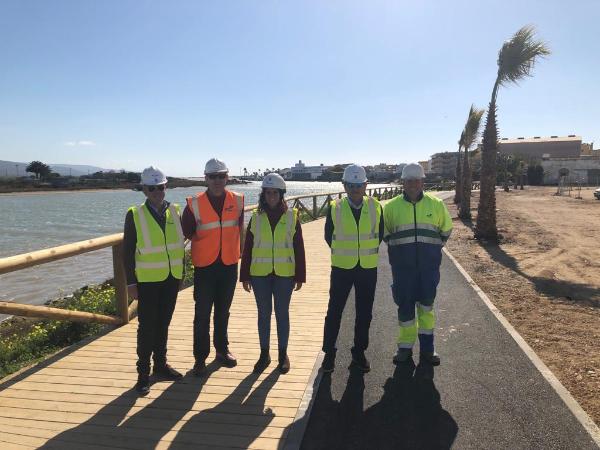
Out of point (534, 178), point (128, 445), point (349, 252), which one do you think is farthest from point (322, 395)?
point (534, 178)

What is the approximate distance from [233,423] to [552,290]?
6340 millimetres

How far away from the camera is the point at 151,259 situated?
3.60 metres

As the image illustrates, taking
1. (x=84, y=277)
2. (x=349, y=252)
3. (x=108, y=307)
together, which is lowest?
(x=84, y=277)

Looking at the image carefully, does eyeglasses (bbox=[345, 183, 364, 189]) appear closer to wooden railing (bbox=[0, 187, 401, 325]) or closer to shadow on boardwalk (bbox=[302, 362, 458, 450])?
shadow on boardwalk (bbox=[302, 362, 458, 450])

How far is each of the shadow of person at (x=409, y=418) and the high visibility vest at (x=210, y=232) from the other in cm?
184

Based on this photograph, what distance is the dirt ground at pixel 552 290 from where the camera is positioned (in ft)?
14.1

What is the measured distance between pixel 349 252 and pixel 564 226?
16.1m

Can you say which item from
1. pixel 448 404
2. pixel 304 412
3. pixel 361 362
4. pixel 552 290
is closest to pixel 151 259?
pixel 304 412

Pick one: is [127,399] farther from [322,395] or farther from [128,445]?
[322,395]

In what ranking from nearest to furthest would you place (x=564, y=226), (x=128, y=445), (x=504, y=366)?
(x=128, y=445) → (x=504, y=366) → (x=564, y=226)

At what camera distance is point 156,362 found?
13.0 ft

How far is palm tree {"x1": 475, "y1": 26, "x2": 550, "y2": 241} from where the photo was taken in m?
12.0

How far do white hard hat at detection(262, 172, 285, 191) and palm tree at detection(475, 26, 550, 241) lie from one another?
10731 millimetres

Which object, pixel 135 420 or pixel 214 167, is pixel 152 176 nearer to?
pixel 214 167
